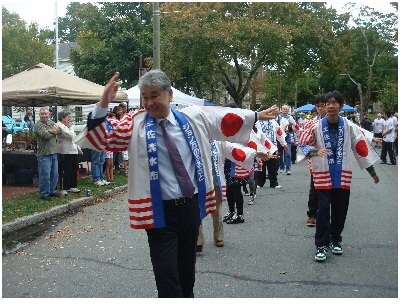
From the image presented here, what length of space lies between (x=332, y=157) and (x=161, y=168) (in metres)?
2.90

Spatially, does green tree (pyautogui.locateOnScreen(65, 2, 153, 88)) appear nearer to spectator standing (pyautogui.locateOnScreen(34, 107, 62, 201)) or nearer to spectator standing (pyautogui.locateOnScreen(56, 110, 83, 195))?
spectator standing (pyautogui.locateOnScreen(56, 110, 83, 195))

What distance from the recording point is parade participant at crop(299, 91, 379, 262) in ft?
18.2

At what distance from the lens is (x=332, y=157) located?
562 centimetres

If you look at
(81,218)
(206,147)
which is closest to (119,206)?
(81,218)

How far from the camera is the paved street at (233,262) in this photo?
461 centimetres

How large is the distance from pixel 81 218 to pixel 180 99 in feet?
33.4

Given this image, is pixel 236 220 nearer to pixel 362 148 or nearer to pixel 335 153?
pixel 335 153

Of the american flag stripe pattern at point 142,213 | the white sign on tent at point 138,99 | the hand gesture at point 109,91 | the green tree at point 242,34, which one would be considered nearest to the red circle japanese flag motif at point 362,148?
the american flag stripe pattern at point 142,213

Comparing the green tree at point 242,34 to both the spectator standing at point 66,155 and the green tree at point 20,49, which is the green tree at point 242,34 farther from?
the green tree at point 20,49

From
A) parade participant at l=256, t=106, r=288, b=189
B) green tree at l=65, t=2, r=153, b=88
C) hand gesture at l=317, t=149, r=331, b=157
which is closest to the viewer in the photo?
hand gesture at l=317, t=149, r=331, b=157

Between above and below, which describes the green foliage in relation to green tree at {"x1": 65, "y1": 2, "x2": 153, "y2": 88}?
below

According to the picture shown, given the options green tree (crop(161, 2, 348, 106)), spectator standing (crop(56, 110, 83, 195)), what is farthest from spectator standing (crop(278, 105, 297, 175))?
green tree (crop(161, 2, 348, 106))

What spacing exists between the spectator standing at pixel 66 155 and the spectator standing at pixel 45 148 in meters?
0.28

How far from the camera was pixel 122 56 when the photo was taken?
3312 cm
